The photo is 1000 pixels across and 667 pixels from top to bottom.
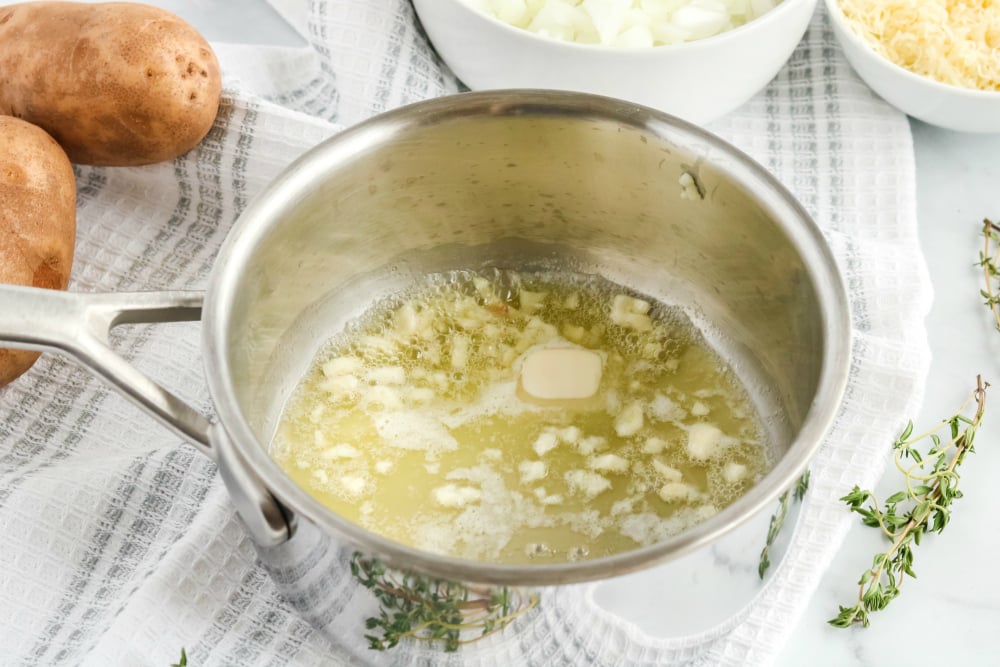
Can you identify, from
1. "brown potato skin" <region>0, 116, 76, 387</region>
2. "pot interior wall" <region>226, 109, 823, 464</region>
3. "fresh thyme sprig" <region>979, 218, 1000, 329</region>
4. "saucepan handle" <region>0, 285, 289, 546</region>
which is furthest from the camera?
"fresh thyme sprig" <region>979, 218, 1000, 329</region>

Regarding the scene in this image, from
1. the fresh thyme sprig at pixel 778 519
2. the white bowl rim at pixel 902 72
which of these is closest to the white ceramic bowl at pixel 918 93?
the white bowl rim at pixel 902 72

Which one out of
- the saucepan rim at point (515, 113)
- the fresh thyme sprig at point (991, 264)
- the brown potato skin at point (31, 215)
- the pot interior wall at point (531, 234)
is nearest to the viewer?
the saucepan rim at point (515, 113)

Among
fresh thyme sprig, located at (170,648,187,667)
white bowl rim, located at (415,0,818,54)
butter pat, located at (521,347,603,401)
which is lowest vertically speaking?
fresh thyme sprig, located at (170,648,187,667)

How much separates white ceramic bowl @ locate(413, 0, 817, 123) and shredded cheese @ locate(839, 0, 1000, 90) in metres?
0.14

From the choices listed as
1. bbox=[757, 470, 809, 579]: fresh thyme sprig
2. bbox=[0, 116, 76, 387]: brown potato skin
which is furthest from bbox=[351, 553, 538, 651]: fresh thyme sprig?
bbox=[0, 116, 76, 387]: brown potato skin

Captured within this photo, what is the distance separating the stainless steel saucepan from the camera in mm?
734

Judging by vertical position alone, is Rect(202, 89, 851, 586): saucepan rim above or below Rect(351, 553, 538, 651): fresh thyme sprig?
above

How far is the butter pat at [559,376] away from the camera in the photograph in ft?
3.27

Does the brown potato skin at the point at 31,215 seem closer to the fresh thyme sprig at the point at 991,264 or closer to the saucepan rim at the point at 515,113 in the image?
the saucepan rim at the point at 515,113

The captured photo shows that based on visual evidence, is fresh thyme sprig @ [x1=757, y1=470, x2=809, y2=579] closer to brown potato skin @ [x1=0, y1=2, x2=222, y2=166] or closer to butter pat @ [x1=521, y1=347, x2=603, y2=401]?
butter pat @ [x1=521, y1=347, x2=603, y2=401]

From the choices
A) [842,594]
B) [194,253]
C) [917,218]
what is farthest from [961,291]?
[194,253]

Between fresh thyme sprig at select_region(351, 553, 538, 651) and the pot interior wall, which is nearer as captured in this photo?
fresh thyme sprig at select_region(351, 553, 538, 651)

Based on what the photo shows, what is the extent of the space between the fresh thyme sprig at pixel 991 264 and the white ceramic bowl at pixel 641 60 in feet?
0.99

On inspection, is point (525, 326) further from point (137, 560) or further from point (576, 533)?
point (137, 560)
